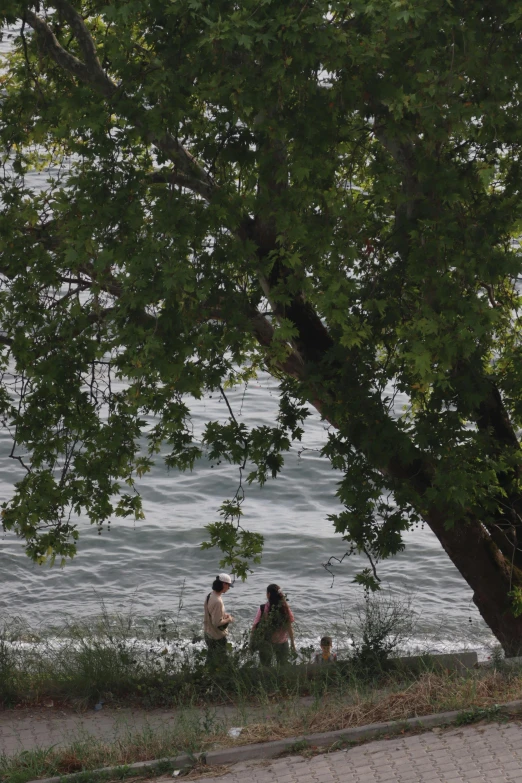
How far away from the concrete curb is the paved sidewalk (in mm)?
119

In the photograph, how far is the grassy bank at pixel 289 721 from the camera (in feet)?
27.0

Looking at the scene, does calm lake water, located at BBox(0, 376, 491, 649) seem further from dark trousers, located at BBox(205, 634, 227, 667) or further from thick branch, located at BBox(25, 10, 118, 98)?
thick branch, located at BBox(25, 10, 118, 98)

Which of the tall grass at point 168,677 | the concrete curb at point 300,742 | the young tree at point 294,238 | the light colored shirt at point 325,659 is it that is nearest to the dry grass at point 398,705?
the concrete curb at point 300,742

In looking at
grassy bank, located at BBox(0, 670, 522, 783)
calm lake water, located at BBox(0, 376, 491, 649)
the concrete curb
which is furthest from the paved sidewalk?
calm lake water, located at BBox(0, 376, 491, 649)

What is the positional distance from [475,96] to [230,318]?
292cm

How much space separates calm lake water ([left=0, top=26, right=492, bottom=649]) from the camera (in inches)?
727

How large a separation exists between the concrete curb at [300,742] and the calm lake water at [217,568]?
8169 millimetres

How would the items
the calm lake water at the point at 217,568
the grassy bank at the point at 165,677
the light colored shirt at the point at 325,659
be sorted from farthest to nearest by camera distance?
the calm lake water at the point at 217,568 → the light colored shirt at the point at 325,659 → the grassy bank at the point at 165,677

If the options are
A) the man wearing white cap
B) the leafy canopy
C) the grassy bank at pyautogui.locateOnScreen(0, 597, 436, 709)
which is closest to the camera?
the leafy canopy

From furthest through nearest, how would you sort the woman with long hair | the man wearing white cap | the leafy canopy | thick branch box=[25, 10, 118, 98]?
the man wearing white cap, the woman with long hair, thick branch box=[25, 10, 118, 98], the leafy canopy

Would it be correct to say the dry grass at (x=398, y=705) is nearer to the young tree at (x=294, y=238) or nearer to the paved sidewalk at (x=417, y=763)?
the paved sidewalk at (x=417, y=763)

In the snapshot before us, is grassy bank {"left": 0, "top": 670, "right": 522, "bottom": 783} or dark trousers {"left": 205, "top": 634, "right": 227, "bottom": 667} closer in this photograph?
grassy bank {"left": 0, "top": 670, "right": 522, "bottom": 783}

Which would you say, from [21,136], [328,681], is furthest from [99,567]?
[21,136]

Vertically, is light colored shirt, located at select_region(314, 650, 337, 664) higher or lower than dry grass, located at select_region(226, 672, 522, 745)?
lower
